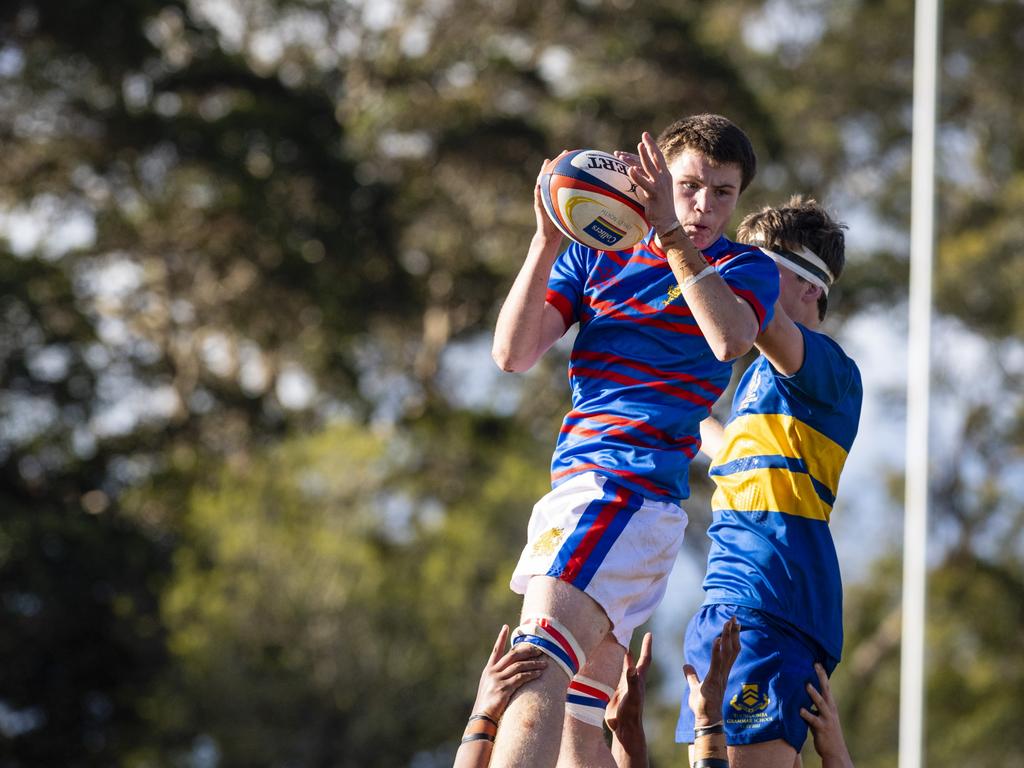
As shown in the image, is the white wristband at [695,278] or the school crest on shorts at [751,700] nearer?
the white wristband at [695,278]

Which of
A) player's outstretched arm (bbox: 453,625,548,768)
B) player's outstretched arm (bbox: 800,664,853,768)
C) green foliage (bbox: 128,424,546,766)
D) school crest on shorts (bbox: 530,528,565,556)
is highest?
green foliage (bbox: 128,424,546,766)

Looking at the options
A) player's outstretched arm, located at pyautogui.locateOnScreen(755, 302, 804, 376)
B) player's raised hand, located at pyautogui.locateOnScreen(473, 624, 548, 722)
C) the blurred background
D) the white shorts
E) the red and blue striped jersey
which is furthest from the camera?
the blurred background

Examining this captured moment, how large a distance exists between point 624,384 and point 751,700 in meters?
0.84

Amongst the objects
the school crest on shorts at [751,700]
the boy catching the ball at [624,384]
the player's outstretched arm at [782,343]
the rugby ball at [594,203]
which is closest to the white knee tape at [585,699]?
the boy catching the ball at [624,384]

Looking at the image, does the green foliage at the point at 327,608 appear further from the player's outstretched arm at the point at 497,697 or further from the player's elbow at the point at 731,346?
the player's elbow at the point at 731,346

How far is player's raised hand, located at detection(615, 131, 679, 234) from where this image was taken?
3629 mm

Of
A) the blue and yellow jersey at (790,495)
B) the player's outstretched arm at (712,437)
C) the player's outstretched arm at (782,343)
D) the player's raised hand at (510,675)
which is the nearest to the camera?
the player's raised hand at (510,675)

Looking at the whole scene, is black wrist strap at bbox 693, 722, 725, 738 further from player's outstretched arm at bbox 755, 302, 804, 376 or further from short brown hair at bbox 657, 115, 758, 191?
short brown hair at bbox 657, 115, 758, 191

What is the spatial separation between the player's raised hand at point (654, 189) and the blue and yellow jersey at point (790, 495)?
2.12 ft

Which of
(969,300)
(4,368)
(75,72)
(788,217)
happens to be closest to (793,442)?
(788,217)

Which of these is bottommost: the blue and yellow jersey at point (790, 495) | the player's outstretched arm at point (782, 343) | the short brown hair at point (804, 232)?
the blue and yellow jersey at point (790, 495)

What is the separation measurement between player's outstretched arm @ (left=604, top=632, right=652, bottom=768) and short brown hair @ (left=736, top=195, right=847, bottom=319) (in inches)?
41.4

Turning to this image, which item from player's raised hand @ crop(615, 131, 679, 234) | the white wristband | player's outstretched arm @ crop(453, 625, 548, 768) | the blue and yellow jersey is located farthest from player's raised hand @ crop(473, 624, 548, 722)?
player's raised hand @ crop(615, 131, 679, 234)

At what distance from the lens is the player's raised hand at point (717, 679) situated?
3.85 metres
